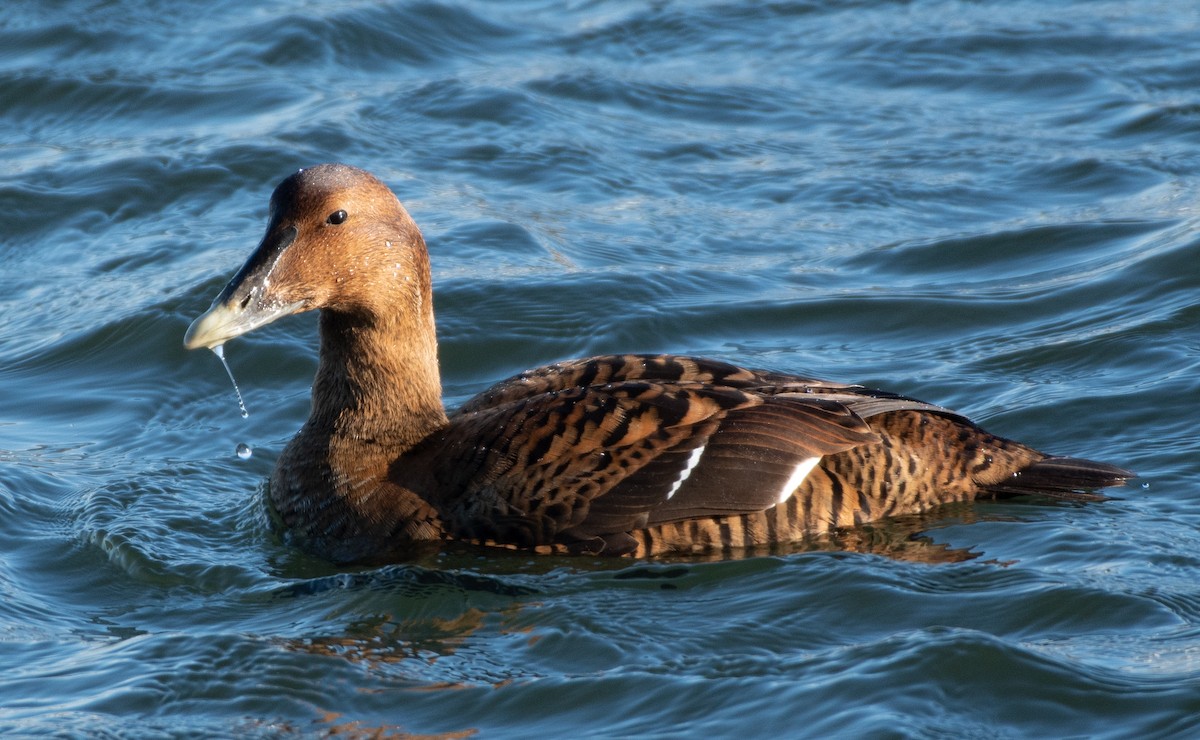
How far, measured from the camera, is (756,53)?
12031mm

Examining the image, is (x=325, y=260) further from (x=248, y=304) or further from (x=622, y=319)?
(x=622, y=319)

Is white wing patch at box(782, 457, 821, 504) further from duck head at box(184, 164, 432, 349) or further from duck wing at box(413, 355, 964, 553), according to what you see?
duck head at box(184, 164, 432, 349)

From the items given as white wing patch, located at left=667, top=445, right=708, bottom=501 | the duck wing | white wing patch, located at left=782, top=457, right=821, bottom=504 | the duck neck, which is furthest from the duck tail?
the duck neck

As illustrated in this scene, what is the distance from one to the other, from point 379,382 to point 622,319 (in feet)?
7.53

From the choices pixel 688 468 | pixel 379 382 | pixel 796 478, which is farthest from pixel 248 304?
pixel 796 478

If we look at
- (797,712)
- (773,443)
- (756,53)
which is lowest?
(797,712)

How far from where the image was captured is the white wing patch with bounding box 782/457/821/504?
5711mm

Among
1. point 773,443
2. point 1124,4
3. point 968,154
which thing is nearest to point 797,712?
point 773,443

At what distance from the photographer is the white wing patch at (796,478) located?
5711mm

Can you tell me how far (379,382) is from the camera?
243 inches

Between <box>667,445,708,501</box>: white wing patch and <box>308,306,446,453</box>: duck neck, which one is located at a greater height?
<box>308,306,446,453</box>: duck neck

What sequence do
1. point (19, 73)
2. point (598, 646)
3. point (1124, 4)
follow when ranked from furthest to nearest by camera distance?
point (1124, 4), point (19, 73), point (598, 646)

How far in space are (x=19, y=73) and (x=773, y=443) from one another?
7.61 metres

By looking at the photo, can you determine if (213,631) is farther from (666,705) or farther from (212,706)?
(666,705)
